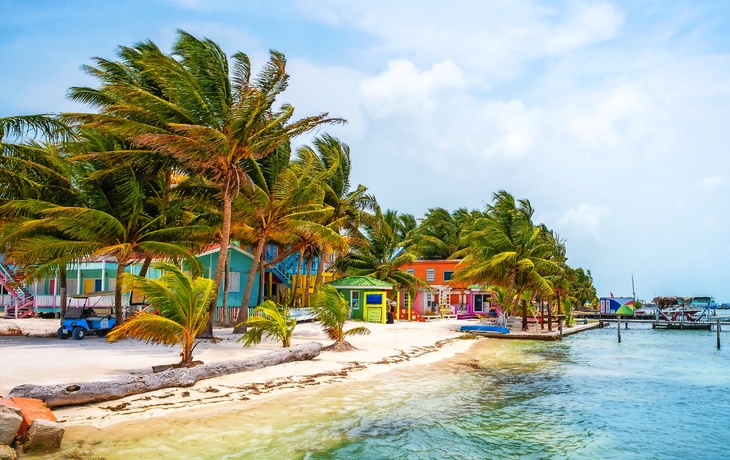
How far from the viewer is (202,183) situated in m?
21.9

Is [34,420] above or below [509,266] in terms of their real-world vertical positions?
below

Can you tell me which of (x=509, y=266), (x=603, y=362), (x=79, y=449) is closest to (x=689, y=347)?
(x=509, y=266)

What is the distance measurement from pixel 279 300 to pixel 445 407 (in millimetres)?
26764

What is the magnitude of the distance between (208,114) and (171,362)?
835 centimetres

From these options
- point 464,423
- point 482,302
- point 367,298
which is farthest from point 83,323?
point 482,302

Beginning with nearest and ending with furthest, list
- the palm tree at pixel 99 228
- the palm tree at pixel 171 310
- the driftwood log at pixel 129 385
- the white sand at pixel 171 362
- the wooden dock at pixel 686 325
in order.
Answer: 1. the driftwood log at pixel 129 385
2. the white sand at pixel 171 362
3. the palm tree at pixel 171 310
4. the palm tree at pixel 99 228
5. the wooden dock at pixel 686 325

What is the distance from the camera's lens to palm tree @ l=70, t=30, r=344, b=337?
1783 cm

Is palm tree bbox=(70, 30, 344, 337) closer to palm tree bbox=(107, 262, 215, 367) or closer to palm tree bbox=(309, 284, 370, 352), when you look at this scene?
palm tree bbox=(309, 284, 370, 352)

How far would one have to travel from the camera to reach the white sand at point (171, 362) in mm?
10305

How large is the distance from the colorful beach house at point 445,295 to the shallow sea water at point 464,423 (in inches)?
1097

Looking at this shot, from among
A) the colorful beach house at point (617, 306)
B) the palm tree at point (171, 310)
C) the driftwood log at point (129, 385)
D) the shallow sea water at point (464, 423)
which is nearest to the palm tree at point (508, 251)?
the shallow sea water at point (464, 423)

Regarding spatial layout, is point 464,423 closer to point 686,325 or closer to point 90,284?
point 90,284

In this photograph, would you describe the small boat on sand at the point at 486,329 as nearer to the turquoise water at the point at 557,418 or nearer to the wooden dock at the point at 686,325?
the turquoise water at the point at 557,418

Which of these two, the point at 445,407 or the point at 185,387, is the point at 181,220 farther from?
the point at 445,407
